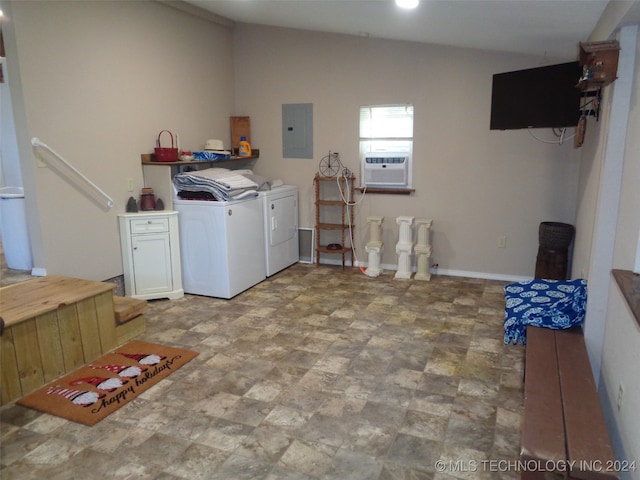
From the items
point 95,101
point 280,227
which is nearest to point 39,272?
point 95,101

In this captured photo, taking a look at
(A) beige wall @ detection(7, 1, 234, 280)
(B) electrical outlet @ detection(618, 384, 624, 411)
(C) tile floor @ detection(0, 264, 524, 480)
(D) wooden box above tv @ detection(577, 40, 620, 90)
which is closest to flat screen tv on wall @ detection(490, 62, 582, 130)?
(D) wooden box above tv @ detection(577, 40, 620, 90)

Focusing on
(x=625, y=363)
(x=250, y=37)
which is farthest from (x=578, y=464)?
(x=250, y=37)

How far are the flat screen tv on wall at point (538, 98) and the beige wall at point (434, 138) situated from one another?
82 cm

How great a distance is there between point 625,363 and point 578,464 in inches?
25.0

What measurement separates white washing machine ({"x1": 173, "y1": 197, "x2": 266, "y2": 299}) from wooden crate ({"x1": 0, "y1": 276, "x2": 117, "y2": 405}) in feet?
3.76

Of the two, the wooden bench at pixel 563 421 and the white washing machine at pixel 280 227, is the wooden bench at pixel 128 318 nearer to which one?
the white washing machine at pixel 280 227

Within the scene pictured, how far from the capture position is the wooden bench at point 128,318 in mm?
3482

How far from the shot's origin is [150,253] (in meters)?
4.28

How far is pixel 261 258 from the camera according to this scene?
4.98m

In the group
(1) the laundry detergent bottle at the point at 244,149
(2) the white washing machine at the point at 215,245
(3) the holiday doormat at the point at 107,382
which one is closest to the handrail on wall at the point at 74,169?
(2) the white washing machine at the point at 215,245

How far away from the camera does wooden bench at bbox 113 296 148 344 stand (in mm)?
Result: 3482

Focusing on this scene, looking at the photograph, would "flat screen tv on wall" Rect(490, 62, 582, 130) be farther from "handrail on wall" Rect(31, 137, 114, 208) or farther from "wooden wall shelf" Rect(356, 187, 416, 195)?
"handrail on wall" Rect(31, 137, 114, 208)

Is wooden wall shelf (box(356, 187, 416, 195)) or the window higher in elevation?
the window

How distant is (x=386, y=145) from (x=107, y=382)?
364 centimetres
